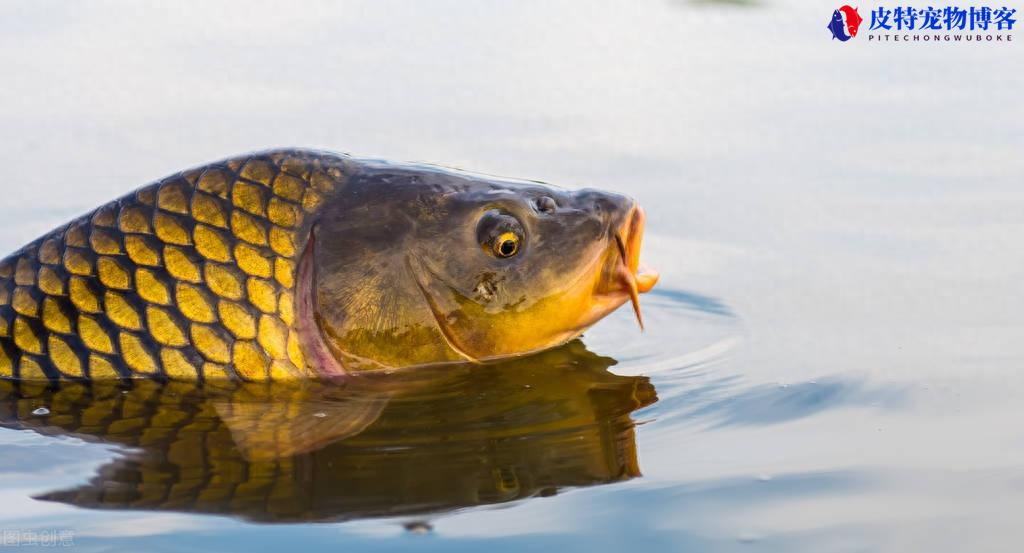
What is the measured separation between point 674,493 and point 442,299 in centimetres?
113

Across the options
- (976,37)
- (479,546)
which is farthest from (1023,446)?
(976,37)

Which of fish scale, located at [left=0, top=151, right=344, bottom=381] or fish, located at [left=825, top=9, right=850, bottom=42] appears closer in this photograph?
fish scale, located at [left=0, top=151, right=344, bottom=381]

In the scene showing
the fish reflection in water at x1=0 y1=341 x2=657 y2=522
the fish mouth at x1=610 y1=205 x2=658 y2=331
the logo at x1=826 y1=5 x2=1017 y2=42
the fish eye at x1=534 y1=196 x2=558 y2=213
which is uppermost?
the logo at x1=826 y1=5 x2=1017 y2=42

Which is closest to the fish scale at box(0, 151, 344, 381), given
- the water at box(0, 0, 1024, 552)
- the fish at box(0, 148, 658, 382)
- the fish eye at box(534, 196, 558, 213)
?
the fish at box(0, 148, 658, 382)

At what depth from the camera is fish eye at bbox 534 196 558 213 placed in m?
4.27

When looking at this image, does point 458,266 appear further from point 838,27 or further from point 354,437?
point 838,27

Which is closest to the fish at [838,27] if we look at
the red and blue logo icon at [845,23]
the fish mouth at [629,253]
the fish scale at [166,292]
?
the red and blue logo icon at [845,23]

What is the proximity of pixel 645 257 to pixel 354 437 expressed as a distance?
1.86 metres

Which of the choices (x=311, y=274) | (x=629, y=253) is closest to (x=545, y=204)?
(x=629, y=253)

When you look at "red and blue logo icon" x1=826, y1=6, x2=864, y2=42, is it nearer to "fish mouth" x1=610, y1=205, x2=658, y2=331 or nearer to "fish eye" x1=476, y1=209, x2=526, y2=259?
"fish mouth" x1=610, y1=205, x2=658, y2=331

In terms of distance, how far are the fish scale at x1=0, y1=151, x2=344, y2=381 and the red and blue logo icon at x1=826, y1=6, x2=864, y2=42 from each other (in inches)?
195

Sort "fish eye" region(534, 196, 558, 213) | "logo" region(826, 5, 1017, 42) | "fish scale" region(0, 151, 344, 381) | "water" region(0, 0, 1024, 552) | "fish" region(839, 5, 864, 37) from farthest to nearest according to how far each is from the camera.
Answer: "fish" region(839, 5, 864, 37) < "logo" region(826, 5, 1017, 42) < "fish eye" region(534, 196, 558, 213) < "fish scale" region(0, 151, 344, 381) < "water" region(0, 0, 1024, 552)

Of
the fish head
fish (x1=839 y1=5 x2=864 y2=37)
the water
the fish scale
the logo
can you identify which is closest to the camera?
the water

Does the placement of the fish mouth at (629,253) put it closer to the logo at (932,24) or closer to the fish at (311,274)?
the fish at (311,274)
